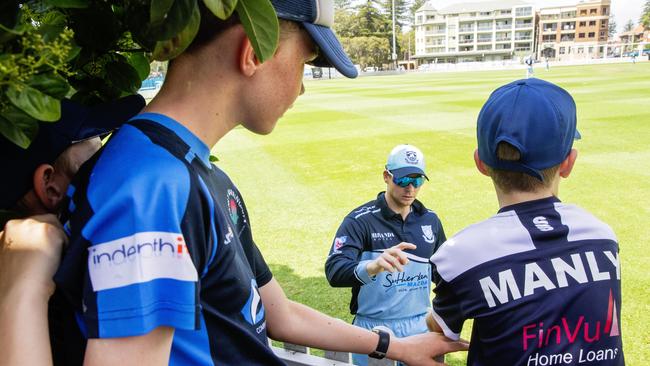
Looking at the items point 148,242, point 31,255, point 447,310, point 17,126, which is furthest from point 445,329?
point 17,126

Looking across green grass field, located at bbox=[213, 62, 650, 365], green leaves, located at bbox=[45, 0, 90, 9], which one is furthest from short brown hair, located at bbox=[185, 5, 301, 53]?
green grass field, located at bbox=[213, 62, 650, 365]

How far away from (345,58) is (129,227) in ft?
2.81

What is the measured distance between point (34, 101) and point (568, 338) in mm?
1665

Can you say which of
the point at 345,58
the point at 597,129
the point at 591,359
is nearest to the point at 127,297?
the point at 345,58

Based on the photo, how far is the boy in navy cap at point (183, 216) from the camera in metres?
1.06

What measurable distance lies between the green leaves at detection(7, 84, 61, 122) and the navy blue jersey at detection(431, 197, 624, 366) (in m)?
1.30

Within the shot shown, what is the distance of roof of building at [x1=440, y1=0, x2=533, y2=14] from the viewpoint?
4621 inches

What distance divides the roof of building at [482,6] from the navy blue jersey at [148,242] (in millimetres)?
126484

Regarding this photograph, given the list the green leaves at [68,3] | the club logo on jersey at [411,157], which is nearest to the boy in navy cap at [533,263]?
the green leaves at [68,3]

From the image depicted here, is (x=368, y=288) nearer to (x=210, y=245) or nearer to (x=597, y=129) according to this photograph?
(x=210, y=245)

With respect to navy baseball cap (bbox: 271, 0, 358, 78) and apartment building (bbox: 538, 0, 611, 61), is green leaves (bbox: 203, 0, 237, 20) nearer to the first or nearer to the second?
navy baseball cap (bbox: 271, 0, 358, 78)

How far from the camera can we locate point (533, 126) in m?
1.84

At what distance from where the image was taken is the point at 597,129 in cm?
1705

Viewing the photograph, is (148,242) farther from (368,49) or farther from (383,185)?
(368,49)
